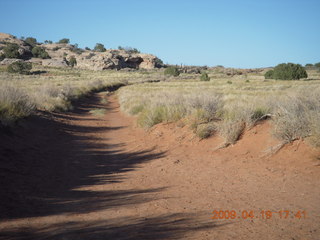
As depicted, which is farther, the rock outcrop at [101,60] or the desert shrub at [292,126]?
the rock outcrop at [101,60]

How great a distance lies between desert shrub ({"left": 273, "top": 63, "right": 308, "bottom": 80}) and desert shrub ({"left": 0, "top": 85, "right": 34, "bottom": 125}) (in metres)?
43.2

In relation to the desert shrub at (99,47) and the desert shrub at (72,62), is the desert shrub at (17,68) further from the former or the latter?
the desert shrub at (99,47)

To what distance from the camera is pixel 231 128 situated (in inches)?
331

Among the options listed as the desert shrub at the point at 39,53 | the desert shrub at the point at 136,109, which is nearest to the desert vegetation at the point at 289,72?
the desert shrub at the point at 136,109

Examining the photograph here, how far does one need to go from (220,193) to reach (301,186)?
164 centimetres

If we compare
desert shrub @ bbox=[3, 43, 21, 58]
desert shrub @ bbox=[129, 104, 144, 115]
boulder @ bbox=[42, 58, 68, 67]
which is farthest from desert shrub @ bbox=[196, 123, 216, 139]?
desert shrub @ bbox=[3, 43, 21, 58]

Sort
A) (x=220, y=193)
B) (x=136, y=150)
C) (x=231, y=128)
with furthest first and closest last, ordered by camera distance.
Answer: (x=136, y=150) < (x=231, y=128) < (x=220, y=193)

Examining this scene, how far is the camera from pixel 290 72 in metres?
45.1

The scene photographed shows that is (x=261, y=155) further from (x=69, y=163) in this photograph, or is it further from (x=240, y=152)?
(x=69, y=163)

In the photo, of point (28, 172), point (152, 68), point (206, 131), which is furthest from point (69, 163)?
point (152, 68)

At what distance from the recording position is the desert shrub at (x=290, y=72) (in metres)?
45.1

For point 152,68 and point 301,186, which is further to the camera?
A: point 152,68

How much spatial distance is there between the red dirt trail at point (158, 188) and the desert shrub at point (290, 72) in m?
41.3
